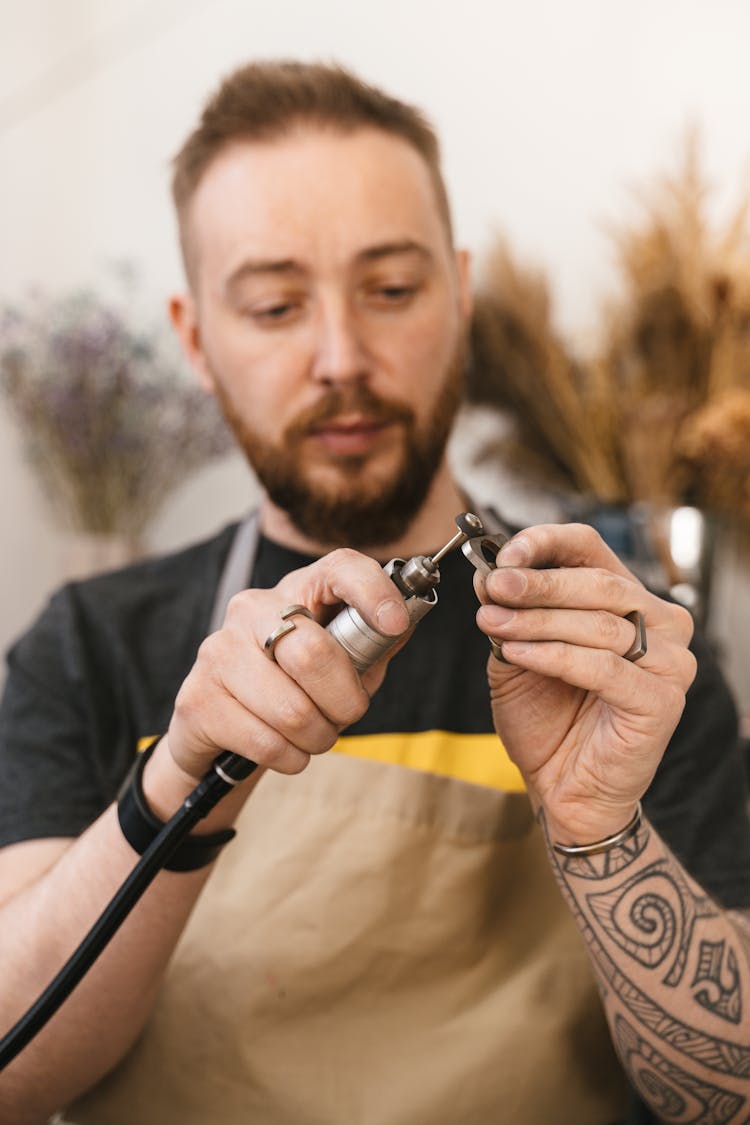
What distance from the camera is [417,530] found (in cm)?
105

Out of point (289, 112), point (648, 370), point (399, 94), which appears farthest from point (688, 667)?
point (399, 94)

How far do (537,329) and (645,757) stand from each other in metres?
1.14

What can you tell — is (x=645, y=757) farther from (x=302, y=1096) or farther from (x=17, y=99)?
(x=17, y=99)

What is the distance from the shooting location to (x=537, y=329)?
1.67m

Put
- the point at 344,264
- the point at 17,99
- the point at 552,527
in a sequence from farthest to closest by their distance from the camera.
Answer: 1. the point at 17,99
2. the point at 344,264
3. the point at 552,527

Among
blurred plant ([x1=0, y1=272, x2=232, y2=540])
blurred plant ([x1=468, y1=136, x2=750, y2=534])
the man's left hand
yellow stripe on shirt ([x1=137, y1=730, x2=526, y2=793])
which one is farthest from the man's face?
blurred plant ([x1=0, y1=272, x2=232, y2=540])

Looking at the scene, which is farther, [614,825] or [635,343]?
[635,343]

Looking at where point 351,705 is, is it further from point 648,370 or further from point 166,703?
point 648,370

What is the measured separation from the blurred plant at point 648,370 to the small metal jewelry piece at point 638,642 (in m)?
0.88

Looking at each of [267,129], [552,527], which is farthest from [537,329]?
[552,527]

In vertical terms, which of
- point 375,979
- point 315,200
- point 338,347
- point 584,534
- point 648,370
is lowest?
point 375,979

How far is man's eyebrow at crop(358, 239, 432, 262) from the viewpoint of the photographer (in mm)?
966

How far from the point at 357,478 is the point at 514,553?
42 centimetres

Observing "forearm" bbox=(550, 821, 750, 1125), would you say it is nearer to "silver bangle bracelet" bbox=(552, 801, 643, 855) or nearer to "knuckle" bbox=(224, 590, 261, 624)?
"silver bangle bracelet" bbox=(552, 801, 643, 855)
